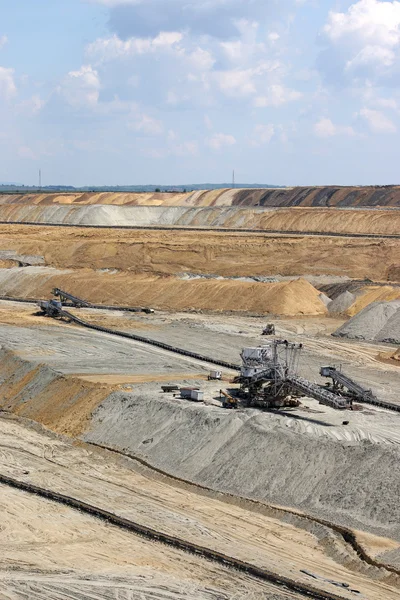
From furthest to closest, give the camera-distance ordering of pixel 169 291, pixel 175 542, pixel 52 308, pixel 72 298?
pixel 169 291 → pixel 72 298 → pixel 52 308 → pixel 175 542

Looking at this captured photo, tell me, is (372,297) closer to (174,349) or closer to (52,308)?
(174,349)

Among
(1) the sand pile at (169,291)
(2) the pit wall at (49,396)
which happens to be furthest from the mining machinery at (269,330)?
(2) the pit wall at (49,396)

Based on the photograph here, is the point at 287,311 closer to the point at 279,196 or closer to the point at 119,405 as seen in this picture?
the point at 119,405

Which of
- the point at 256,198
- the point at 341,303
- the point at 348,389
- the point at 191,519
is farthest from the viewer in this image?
the point at 256,198

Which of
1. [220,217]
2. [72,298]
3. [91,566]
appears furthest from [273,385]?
[220,217]

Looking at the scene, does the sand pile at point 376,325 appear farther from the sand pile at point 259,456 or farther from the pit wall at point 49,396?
the sand pile at point 259,456

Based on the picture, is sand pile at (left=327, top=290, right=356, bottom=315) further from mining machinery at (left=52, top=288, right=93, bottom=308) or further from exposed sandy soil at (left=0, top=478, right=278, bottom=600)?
exposed sandy soil at (left=0, top=478, right=278, bottom=600)
